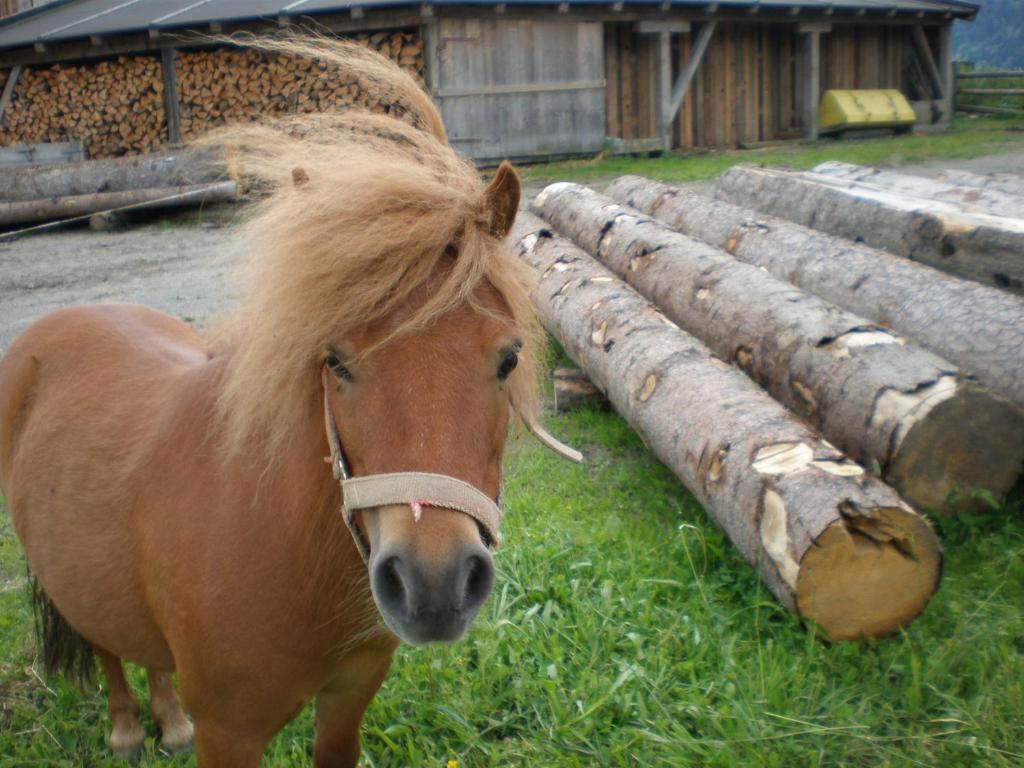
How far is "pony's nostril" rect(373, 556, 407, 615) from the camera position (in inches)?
59.0

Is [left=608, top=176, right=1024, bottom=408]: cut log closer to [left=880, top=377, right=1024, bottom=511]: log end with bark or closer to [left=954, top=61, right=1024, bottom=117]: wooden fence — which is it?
[left=880, top=377, right=1024, bottom=511]: log end with bark

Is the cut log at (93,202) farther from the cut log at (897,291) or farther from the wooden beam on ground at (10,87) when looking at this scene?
the cut log at (897,291)

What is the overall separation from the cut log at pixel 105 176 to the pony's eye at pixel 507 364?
1071 centimetres

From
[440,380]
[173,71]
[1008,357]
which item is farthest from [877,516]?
[173,71]

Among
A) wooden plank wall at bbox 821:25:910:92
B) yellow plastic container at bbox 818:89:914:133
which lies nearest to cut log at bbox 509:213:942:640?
yellow plastic container at bbox 818:89:914:133

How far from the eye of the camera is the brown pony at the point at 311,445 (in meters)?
1.60

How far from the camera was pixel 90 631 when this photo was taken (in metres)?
2.44

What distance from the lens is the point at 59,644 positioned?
3033mm

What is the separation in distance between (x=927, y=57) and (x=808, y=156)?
7.31 metres

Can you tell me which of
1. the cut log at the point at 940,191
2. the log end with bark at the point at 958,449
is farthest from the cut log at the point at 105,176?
the log end with bark at the point at 958,449

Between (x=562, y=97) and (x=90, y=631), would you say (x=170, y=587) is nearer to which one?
(x=90, y=631)

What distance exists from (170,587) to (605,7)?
1492 cm

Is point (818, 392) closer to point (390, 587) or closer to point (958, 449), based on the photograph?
point (958, 449)

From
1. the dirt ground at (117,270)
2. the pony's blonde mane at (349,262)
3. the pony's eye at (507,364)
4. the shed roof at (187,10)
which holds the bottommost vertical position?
the dirt ground at (117,270)
